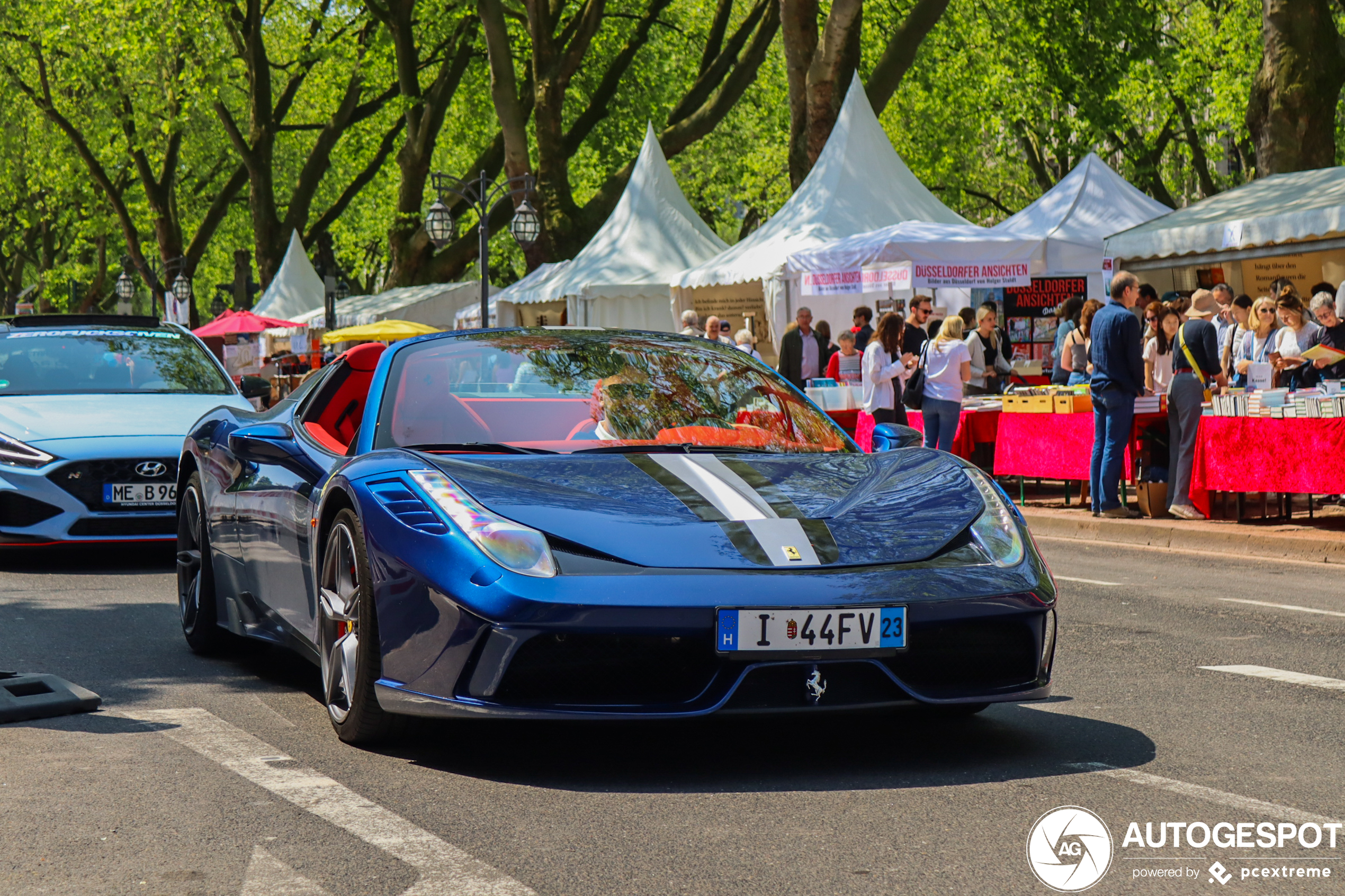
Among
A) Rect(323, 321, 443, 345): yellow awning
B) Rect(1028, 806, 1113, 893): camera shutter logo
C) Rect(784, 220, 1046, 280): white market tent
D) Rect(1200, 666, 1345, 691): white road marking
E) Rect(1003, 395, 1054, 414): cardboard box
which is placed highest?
Rect(784, 220, 1046, 280): white market tent

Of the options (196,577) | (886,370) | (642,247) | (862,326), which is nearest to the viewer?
(196,577)

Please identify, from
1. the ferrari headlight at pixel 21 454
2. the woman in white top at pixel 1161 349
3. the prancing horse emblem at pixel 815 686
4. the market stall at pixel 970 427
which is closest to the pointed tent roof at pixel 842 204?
the market stall at pixel 970 427

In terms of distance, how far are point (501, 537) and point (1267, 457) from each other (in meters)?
9.04

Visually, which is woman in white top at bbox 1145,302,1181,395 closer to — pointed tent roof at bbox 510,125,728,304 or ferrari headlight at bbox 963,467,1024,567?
ferrari headlight at bbox 963,467,1024,567

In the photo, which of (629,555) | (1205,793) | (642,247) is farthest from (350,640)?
(642,247)

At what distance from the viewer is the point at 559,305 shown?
30.1 metres

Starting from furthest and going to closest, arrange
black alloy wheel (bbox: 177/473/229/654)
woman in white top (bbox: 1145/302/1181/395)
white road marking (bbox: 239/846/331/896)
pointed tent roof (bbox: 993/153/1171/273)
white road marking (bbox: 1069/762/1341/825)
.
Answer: pointed tent roof (bbox: 993/153/1171/273)
woman in white top (bbox: 1145/302/1181/395)
black alloy wheel (bbox: 177/473/229/654)
white road marking (bbox: 1069/762/1341/825)
white road marking (bbox: 239/846/331/896)

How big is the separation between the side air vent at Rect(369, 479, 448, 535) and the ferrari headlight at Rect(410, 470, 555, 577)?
0.04 metres

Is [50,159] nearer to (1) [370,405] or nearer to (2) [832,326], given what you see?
(2) [832,326]

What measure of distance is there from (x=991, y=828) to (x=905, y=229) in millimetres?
16353

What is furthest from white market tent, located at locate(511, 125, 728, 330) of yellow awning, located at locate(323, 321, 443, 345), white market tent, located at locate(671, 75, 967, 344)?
yellow awning, located at locate(323, 321, 443, 345)

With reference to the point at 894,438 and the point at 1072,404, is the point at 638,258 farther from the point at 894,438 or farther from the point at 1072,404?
the point at 894,438

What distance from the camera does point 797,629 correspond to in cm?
430

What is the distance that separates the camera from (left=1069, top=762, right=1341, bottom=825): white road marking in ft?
13.3
